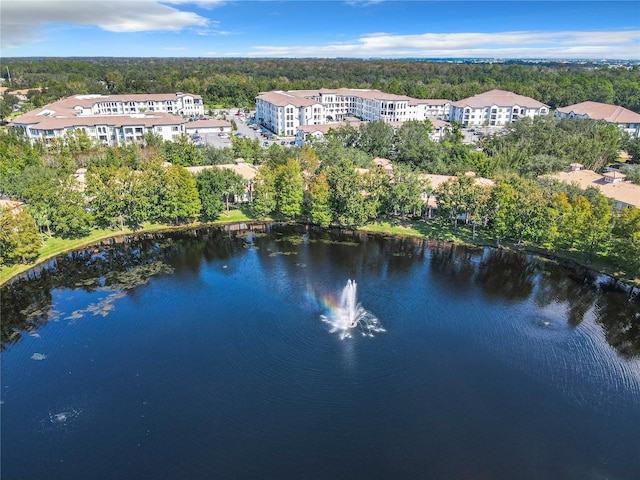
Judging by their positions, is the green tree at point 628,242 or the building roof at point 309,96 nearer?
the green tree at point 628,242

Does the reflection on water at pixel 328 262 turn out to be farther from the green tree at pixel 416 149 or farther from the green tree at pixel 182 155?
the green tree at pixel 416 149

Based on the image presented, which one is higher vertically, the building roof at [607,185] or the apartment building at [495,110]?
the apartment building at [495,110]

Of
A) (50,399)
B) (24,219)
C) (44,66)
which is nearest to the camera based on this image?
(50,399)

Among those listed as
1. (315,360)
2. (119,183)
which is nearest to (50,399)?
(315,360)

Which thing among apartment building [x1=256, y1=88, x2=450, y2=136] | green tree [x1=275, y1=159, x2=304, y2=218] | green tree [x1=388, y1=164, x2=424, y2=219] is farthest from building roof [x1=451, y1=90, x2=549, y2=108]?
green tree [x1=275, y1=159, x2=304, y2=218]

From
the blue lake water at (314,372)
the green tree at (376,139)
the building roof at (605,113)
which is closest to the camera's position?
the blue lake water at (314,372)

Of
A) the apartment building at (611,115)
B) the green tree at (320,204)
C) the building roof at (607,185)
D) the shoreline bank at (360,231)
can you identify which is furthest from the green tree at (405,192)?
the apartment building at (611,115)

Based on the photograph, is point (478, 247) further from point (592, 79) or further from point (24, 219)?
point (592, 79)
